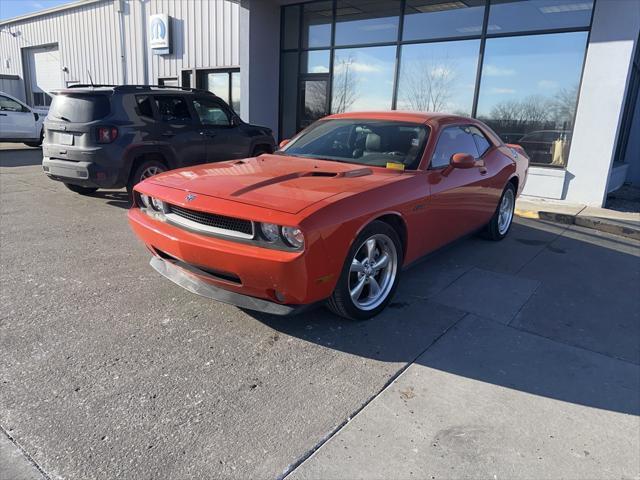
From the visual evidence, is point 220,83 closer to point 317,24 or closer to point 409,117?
point 317,24

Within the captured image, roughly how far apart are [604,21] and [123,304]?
852cm

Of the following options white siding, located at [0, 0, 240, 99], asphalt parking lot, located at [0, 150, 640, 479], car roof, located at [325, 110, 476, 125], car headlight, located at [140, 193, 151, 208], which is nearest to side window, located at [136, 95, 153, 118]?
asphalt parking lot, located at [0, 150, 640, 479]

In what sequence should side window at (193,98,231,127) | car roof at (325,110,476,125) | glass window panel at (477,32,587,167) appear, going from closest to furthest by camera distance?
car roof at (325,110,476,125)
side window at (193,98,231,127)
glass window panel at (477,32,587,167)

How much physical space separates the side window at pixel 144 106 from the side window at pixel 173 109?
15 centimetres

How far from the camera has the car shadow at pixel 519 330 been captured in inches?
123

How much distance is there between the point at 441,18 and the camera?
10102mm

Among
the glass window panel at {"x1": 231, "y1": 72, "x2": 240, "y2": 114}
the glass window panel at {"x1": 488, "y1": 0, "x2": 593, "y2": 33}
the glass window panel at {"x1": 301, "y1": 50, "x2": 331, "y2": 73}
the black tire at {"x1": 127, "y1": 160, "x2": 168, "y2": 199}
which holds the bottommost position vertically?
the black tire at {"x1": 127, "y1": 160, "x2": 168, "y2": 199}

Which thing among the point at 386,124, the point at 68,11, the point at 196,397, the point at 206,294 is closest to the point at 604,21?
the point at 386,124

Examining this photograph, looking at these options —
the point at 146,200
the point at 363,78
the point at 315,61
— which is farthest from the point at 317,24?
the point at 146,200

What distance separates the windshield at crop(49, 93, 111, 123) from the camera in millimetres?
6867

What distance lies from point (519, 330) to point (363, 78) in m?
8.97

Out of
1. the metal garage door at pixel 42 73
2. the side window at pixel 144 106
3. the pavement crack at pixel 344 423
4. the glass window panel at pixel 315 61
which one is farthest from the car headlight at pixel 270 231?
the metal garage door at pixel 42 73

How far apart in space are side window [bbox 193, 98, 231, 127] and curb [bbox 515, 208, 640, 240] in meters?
5.19

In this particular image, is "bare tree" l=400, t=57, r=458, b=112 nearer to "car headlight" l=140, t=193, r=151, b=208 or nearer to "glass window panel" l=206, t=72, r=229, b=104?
"glass window panel" l=206, t=72, r=229, b=104
